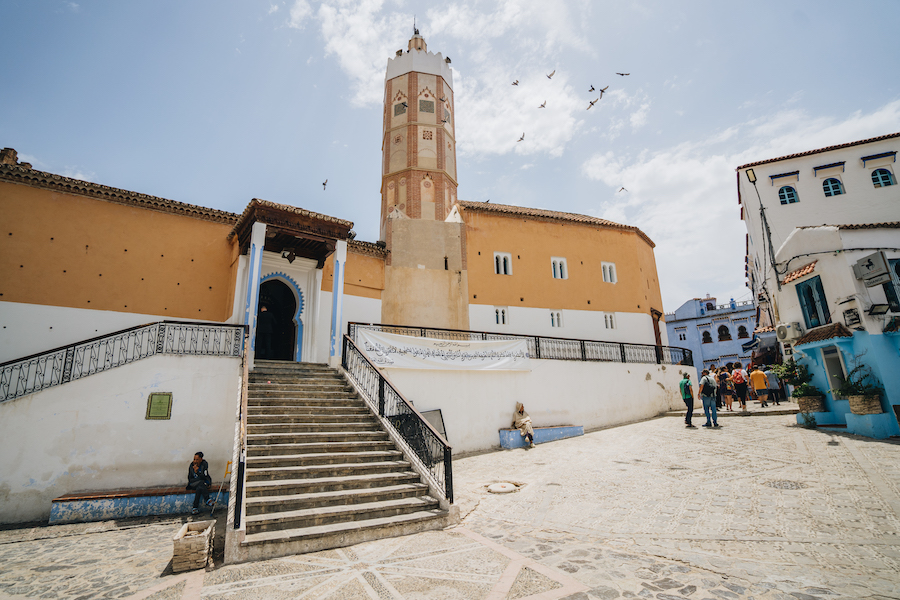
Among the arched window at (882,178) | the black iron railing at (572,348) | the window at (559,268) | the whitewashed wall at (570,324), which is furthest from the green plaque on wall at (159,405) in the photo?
the arched window at (882,178)

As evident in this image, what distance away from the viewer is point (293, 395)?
33.0 feet

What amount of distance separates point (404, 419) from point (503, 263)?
12348 mm

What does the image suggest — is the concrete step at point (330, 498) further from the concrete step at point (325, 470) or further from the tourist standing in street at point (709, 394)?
the tourist standing in street at point (709, 394)

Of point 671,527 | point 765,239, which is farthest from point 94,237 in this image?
point 765,239

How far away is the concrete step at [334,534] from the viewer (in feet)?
18.5

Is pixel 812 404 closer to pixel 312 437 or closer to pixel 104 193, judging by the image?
pixel 312 437

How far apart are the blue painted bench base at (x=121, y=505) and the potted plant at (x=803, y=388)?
1593cm

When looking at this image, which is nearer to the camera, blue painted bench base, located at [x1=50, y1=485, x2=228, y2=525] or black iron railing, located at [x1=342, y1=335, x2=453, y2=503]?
black iron railing, located at [x1=342, y1=335, x2=453, y2=503]

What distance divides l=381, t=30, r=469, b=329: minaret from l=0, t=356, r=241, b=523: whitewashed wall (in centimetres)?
820

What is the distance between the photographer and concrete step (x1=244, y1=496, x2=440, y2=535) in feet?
19.7

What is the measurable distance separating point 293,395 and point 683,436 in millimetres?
10724

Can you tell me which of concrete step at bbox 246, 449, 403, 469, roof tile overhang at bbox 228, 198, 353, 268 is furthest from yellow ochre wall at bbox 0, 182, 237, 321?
concrete step at bbox 246, 449, 403, 469

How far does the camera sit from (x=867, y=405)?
1106 centimetres

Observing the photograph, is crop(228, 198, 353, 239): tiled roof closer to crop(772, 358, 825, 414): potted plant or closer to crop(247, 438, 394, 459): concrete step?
crop(247, 438, 394, 459): concrete step
